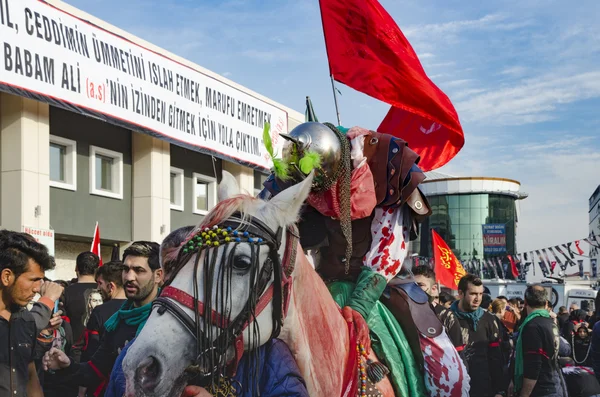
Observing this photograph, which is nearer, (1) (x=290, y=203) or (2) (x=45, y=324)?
(1) (x=290, y=203)

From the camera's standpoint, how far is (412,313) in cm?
378

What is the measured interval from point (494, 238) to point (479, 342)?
65849 millimetres

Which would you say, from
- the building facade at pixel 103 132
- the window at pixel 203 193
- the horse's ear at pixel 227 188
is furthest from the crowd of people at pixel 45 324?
the window at pixel 203 193

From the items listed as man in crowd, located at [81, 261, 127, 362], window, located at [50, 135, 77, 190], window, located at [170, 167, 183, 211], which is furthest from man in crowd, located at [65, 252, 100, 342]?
window, located at [170, 167, 183, 211]

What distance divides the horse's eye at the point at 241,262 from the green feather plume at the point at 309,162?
853 mm

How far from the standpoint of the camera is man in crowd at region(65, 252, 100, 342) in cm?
773

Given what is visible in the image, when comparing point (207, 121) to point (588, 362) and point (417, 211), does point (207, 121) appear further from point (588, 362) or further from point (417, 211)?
point (417, 211)

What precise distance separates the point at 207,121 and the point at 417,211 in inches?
708

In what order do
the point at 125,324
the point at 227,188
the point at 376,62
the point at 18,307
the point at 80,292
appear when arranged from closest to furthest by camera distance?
the point at 227,188, the point at 18,307, the point at 125,324, the point at 376,62, the point at 80,292

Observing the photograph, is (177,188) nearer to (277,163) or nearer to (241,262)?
(277,163)

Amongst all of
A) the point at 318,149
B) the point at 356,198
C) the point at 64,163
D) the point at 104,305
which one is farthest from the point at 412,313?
the point at 64,163

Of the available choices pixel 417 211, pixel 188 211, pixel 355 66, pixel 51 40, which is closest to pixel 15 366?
pixel 417 211

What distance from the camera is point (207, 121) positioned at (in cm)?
2136

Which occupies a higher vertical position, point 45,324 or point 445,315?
point 45,324
